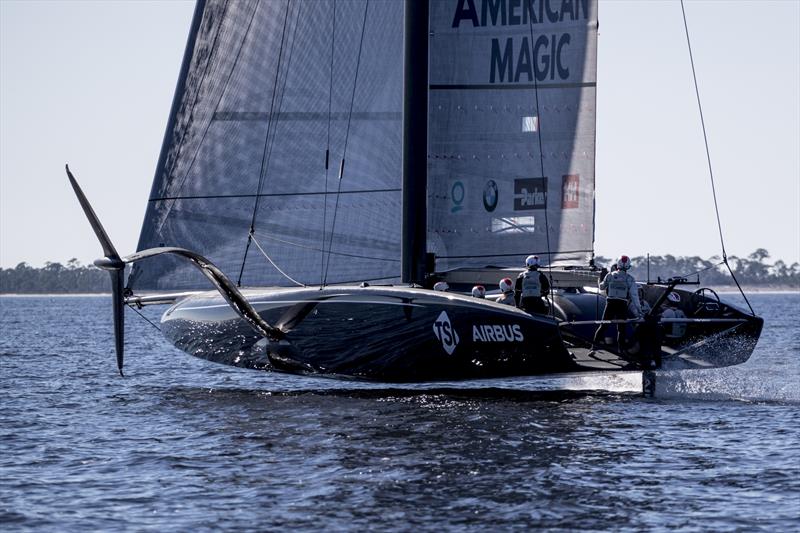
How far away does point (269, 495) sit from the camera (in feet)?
33.4

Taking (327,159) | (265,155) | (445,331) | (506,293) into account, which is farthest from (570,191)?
(445,331)

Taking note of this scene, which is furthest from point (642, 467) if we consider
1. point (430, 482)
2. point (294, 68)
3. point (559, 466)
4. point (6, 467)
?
point (294, 68)

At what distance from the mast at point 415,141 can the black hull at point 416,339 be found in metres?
2.13

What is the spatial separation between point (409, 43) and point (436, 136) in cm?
185

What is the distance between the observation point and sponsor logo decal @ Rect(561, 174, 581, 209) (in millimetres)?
19609

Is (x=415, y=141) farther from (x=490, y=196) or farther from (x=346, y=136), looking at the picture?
(x=490, y=196)

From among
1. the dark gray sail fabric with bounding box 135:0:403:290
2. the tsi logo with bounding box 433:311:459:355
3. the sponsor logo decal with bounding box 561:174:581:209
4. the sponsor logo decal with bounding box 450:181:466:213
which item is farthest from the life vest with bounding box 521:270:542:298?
the sponsor logo decal with bounding box 561:174:581:209

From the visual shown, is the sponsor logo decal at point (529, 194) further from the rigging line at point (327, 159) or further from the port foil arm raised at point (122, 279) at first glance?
the port foil arm raised at point (122, 279)

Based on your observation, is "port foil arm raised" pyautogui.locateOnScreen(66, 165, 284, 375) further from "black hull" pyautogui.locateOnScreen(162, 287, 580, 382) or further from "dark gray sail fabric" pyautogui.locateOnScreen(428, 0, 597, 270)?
"dark gray sail fabric" pyautogui.locateOnScreen(428, 0, 597, 270)

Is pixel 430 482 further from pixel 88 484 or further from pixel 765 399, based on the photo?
pixel 765 399

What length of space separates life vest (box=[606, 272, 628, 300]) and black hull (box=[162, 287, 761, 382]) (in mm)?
808

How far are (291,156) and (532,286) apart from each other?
4.82 meters

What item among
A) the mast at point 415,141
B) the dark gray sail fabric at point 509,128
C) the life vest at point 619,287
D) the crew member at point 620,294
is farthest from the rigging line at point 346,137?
the life vest at point 619,287

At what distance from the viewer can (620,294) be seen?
16281 millimetres
